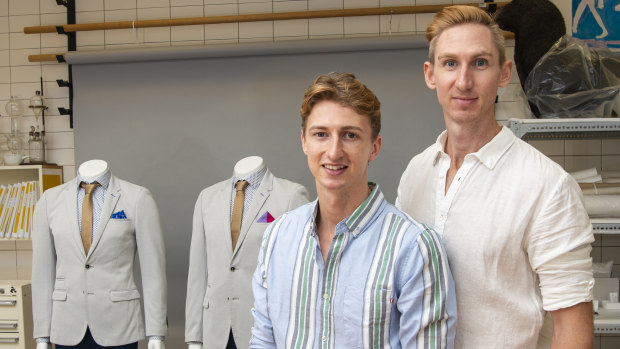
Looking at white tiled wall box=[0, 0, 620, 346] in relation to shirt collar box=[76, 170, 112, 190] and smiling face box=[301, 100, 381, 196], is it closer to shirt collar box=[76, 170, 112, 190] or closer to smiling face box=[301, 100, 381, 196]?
shirt collar box=[76, 170, 112, 190]

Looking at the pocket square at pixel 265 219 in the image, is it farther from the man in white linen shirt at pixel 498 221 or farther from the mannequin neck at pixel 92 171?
the man in white linen shirt at pixel 498 221

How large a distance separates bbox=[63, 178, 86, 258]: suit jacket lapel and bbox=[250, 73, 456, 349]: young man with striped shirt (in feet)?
4.63

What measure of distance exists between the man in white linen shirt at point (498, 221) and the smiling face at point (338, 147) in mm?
249

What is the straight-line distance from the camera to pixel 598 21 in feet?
11.0

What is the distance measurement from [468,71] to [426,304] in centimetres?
58

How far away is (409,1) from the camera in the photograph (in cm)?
350

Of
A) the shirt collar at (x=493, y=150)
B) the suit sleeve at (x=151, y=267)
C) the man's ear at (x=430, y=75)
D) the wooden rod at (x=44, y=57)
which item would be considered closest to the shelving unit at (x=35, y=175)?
the wooden rod at (x=44, y=57)

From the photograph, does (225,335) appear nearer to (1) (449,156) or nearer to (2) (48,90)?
(1) (449,156)

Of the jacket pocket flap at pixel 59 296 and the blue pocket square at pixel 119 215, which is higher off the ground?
the blue pocket square at pixel 119 215

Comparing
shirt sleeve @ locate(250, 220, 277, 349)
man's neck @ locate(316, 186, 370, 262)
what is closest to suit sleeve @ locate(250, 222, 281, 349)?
shirt sleeve @ locate(250, 220, 277, 349)

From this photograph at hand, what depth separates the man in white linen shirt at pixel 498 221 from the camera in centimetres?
120

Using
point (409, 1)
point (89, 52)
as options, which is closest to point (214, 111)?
point (89, 52)

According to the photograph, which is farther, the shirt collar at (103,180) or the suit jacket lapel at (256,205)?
the shirt collar at (103,180)

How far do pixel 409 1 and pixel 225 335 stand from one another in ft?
8.35
